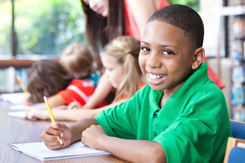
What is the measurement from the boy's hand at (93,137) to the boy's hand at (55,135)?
5 centimetres

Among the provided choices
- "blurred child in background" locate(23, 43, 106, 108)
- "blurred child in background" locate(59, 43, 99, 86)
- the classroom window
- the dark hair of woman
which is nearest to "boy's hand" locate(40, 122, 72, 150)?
"blurred child in background" locate(23, 43, 106, 108)

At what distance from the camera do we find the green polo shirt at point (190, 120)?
65 centimetres

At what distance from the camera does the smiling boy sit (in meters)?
0.66

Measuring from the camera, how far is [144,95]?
95 cm

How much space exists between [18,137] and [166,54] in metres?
0.58

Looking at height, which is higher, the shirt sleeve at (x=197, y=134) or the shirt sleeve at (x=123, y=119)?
the shirt sleeve at (x=197, y=134)

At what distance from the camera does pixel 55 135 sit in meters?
0.83

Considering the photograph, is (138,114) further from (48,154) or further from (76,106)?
(76,106)

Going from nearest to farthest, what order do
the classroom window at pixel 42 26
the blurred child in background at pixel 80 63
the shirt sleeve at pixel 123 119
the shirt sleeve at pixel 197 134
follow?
the shirt sleeve at pixel 197 134
the shirt sleeve at pixel 123 119
the blurred child in background at pixel 80 63
the classroom window at pixel 42 26

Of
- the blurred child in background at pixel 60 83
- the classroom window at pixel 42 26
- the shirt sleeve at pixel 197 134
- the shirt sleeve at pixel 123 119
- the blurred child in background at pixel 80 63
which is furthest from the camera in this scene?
the classroom window at pixel 42 26

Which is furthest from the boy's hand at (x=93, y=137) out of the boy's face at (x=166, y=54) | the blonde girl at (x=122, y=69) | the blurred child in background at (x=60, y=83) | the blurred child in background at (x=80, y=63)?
the blurred child in background at (x=80, y=63)

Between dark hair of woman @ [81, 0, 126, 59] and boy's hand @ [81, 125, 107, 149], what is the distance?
1.04 meters

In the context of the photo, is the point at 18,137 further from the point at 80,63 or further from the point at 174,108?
the point at 80,63

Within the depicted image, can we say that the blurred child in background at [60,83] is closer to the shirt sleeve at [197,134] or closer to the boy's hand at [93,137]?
the boy's hand at [93,137]
